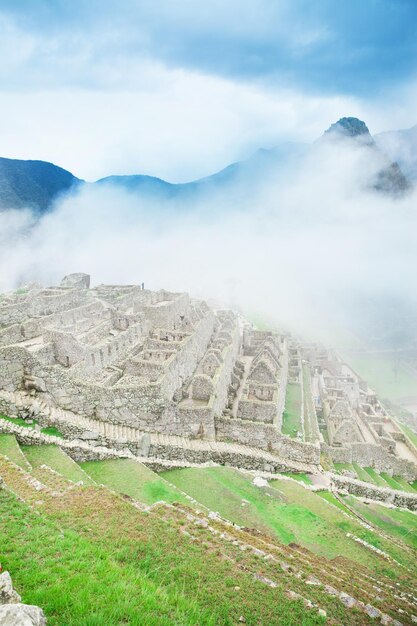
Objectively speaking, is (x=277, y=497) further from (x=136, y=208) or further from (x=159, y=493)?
(x=136, y=208)

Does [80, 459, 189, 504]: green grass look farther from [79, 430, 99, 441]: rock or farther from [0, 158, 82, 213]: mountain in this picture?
[0, 158, 82, 213]: mountain

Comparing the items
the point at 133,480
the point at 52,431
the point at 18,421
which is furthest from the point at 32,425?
the point at 133,480

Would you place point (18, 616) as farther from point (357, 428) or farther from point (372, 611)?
point (357, 428)

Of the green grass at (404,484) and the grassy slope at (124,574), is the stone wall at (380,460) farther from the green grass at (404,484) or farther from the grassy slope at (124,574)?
the grassy slope at (124,574)

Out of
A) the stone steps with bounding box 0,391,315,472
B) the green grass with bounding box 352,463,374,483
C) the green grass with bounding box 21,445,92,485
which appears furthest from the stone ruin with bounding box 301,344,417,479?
the green grass with bounding box 21,445,92,485

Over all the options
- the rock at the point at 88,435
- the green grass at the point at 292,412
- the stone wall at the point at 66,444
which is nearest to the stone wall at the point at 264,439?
the green grass at the point at 292,412
